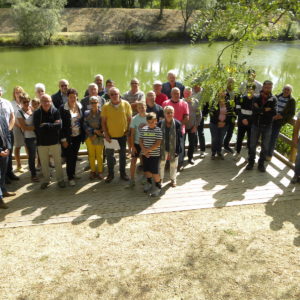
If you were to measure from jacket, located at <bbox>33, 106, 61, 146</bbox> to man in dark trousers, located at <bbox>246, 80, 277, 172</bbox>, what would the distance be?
3.61 m

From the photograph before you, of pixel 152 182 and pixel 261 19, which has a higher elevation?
pixel 261 19

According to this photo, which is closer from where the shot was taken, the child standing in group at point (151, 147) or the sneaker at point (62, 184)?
the child standing in group at point (151, 147)

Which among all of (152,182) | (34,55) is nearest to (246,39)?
(152,182)

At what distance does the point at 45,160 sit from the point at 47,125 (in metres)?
0.68

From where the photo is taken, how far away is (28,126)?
5.45m

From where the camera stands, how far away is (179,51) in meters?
32.4

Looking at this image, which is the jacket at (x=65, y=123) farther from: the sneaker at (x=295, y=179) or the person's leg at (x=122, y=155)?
the sneaker at (x=295, y=179)

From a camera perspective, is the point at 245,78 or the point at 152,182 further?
the point at 152,182

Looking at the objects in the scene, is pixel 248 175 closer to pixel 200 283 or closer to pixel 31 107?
pixel 200 283

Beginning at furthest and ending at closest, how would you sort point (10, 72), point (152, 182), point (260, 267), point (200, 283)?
point (10, 72) → point (152, 182) → point (260, 267) → point (200, 283)

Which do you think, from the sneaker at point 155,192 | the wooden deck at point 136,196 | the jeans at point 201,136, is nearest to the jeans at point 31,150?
Answer: the wooden deck at point 136,196

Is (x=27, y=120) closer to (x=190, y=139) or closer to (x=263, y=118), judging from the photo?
(x=190, y=139)

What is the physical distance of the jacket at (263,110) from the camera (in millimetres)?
5871

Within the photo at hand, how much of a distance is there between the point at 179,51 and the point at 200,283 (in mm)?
31219
